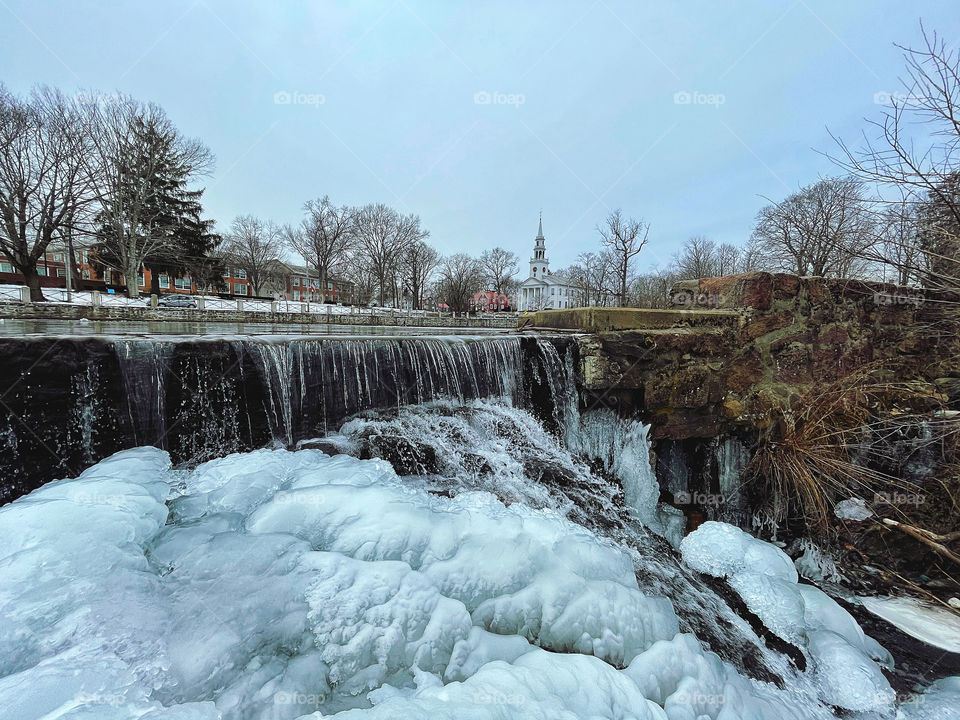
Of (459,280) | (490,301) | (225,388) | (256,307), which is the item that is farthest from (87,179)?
(490,301)

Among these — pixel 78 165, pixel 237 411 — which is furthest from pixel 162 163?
pixel 237 411

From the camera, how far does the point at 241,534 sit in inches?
89.0

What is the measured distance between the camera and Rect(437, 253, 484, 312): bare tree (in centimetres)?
4066

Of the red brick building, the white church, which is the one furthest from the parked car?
the white church

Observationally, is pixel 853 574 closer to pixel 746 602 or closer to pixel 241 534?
pixel 746 602

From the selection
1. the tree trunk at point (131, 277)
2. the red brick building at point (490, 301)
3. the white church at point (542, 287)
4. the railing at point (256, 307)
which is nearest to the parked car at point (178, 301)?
the tree trunk at point (131, 277)
